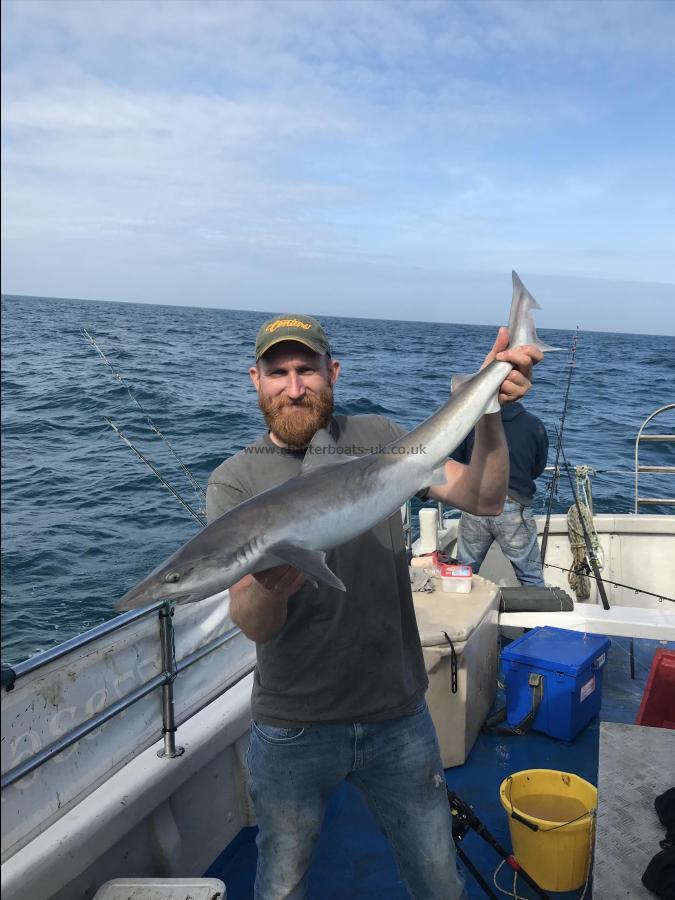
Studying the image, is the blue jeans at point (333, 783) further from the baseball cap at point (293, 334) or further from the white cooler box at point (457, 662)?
the white cooler box at point (457, 662)

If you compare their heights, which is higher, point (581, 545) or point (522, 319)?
point (522, 319)

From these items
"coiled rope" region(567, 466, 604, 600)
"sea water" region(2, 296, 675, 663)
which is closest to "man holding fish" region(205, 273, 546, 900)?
"sea water" region(2, 296, 675, 663)

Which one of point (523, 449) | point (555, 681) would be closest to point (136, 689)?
point (555, 681)

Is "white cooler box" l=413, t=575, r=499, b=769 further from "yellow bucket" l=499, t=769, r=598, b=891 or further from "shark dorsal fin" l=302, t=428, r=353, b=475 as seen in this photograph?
"shark dorsal fin" l=302, t=428, r=353, b=475

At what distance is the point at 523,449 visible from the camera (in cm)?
730

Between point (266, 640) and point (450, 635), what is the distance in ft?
7.72

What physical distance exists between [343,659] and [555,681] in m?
3.21

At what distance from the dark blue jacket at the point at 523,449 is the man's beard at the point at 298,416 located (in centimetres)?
457

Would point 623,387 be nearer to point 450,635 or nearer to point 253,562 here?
point 450,635

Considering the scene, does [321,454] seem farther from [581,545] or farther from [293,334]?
[581,545]

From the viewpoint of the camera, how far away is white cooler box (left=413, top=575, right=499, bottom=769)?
4883mm

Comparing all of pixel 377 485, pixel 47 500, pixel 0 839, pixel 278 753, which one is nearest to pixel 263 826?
pixel 278 753

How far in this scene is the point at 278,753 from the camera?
9.44 ft

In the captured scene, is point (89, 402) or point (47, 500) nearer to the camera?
point (47, 500)
